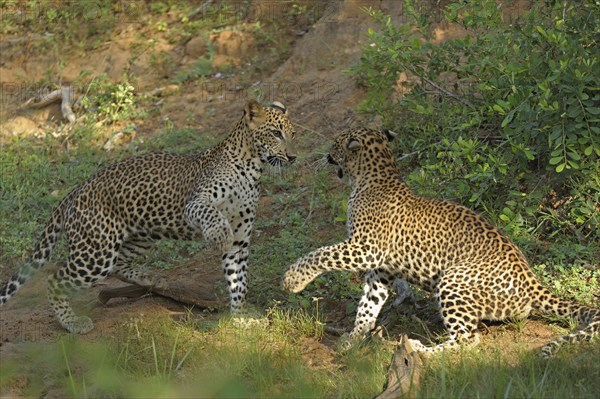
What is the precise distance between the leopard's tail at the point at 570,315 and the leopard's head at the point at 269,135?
9.70 feet

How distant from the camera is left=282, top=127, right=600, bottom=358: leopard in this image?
7.65m

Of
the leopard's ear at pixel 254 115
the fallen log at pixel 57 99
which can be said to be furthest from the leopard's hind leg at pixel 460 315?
the fallen log at pixel 57 99

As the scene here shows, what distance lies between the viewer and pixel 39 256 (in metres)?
9.52

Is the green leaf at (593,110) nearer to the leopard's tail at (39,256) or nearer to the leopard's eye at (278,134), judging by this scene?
the leopard's eye at (278,134)

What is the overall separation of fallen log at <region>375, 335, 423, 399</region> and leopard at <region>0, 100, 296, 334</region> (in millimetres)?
2478

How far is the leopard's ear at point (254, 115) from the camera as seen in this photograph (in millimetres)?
9367

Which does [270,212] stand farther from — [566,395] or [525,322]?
[566,395]

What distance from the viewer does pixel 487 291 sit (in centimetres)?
765

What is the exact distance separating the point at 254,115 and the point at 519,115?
9.02 ft

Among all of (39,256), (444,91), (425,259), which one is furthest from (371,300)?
(39,256)

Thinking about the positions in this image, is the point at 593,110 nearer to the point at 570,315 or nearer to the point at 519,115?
the point at 519,115

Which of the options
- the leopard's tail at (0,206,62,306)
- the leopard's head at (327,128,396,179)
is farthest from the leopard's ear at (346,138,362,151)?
the leopard's tail at (0,206,62,306)

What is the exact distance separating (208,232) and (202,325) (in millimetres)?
929

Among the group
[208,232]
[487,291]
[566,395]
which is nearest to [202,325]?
[208,232]
